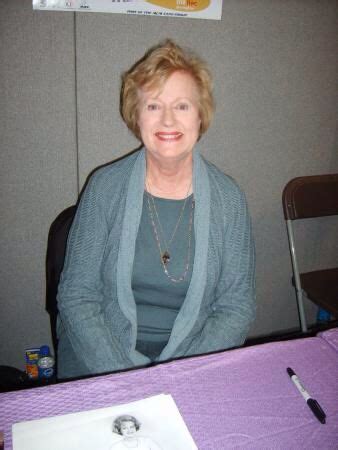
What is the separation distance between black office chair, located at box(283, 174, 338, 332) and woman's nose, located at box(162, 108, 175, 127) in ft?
3.05

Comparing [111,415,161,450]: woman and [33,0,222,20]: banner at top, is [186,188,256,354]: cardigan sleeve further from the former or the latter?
[33,0,222,20]: banner at top

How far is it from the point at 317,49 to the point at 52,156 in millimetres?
1492

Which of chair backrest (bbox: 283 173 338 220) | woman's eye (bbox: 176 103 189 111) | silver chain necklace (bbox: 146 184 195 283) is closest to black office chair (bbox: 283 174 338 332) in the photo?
chair backrest (bbox: 283 173 338 220)

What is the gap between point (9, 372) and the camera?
1844 mm

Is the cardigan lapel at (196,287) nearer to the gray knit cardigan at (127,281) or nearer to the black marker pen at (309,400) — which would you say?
the gray knit cardigan at (127,281)

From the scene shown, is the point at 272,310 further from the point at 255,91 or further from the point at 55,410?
the point at 55,410

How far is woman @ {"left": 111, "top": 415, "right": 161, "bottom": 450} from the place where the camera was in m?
0.64

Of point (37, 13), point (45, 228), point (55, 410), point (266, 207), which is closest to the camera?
point (55, 410)

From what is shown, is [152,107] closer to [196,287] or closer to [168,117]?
[168,117]

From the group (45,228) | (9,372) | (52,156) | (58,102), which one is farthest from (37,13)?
(9,372)

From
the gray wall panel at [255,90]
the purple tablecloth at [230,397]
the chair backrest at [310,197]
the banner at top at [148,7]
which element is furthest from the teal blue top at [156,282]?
the banner at top at [148,7]

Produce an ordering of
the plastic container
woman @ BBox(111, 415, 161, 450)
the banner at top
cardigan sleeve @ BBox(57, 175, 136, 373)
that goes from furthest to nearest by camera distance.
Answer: the plastic container → the banner at top → cardigan sleeve @ BBox(57, 175, 136, 373) → woman @ BBox(111, 415, 161, 450)

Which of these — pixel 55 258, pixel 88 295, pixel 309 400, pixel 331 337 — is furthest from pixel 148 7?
pixel 309 400

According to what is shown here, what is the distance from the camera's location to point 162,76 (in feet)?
4.22
